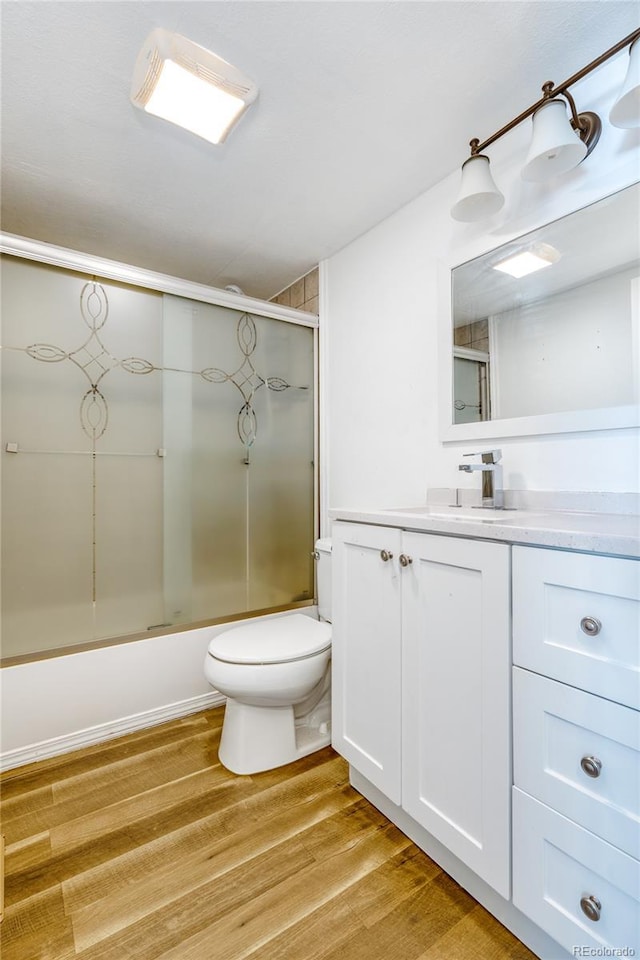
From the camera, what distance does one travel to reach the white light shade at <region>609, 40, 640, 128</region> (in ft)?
3.16

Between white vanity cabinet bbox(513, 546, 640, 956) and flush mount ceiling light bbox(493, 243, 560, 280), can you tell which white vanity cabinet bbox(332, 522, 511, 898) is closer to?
white vanity cabinet bbox(513, 546, 640, 956)

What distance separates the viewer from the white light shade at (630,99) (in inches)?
37.9

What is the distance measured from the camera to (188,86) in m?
1.24

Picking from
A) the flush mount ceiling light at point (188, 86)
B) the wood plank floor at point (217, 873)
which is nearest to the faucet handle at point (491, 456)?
the wood plank floor at point (217, 873)

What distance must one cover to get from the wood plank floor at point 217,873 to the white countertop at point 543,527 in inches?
34.8

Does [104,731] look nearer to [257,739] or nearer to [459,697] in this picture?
[257,739]

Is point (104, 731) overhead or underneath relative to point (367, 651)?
underneath

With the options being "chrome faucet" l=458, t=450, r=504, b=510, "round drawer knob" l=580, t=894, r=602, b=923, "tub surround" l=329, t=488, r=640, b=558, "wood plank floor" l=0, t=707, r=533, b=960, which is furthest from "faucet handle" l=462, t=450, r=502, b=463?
"wood plank floor" l=0, t=707, r=533, b=960

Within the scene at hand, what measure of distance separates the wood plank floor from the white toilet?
0.23 feet

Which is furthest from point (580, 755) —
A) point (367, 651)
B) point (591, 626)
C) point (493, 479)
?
point (493, 479)

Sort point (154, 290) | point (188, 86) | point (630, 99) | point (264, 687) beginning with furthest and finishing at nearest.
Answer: point (154, 290) < point (264, 687) < point (188, 86) < point (630, 99)

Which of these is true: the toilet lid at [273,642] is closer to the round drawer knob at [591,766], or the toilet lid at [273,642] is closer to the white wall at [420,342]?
the white wall at [420,342]

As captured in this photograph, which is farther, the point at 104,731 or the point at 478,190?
the point at 104,731

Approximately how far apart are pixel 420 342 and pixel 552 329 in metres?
0.52
